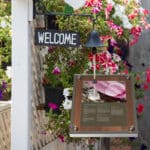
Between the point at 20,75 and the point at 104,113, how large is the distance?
2.23 feet

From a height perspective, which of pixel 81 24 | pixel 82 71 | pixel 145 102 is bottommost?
pixel 145 102

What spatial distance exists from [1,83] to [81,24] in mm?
2496

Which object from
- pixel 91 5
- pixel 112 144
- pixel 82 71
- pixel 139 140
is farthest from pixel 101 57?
pixel 139 140

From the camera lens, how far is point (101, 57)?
171 inches

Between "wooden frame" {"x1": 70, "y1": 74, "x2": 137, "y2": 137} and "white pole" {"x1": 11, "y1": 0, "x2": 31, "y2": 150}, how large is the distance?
1.24 feet

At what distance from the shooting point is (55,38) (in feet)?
12.3

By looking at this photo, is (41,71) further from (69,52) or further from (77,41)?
(77,41)

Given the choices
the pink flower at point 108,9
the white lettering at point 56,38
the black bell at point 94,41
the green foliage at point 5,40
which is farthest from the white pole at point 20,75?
the green foliage at point 5,40

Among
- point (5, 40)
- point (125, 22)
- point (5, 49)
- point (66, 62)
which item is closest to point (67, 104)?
point (66, 62)

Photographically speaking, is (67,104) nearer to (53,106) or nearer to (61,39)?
(53,106)

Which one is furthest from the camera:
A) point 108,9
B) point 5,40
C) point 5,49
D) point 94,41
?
point 5,49

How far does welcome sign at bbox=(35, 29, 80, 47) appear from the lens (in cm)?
375

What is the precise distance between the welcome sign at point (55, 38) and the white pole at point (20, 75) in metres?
0.09

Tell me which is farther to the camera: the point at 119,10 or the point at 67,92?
the point at 119,10
